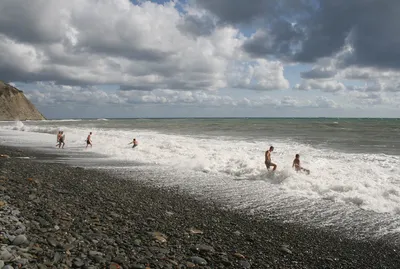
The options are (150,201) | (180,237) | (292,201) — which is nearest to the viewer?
(180,237)

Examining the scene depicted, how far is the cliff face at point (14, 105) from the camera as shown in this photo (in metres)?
117

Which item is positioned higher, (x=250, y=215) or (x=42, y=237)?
(x=42, y=237)

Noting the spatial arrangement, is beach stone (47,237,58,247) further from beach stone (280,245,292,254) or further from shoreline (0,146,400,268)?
beach stone (280,245,292,254)

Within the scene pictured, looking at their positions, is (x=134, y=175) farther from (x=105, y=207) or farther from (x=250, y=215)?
(x=250, y=215)

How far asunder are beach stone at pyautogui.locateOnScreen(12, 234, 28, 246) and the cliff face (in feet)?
423

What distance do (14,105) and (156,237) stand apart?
137 m

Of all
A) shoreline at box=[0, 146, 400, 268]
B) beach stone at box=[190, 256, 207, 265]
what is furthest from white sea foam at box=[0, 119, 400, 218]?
beach stone at box=[190, 256, 207, 265]

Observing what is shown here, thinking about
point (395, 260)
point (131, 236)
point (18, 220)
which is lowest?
point (395, 260)

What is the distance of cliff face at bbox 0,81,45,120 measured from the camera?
11731cm

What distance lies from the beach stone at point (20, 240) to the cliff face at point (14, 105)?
129 m

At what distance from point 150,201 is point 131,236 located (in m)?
3.01

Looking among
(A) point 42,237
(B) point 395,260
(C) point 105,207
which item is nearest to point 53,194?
(C) point 105,207

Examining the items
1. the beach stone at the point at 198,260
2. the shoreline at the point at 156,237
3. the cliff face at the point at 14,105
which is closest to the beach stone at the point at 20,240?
the shoreline at the point at 156,237

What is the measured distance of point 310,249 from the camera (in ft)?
21.6
